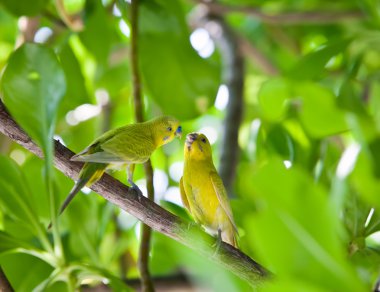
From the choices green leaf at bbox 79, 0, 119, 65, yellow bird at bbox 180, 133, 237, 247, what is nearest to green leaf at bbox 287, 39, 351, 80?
yellow bird at bbox 180, 133, 237, 247

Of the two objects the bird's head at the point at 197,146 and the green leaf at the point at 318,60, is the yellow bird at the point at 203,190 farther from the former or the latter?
the green leaf at the point at 318,60

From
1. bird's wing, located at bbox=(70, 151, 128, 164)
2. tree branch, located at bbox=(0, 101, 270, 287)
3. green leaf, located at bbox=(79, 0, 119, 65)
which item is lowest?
tree branch, located at bbox=(0, 101, 270, 287)

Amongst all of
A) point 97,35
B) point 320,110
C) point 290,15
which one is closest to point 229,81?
point 290,15

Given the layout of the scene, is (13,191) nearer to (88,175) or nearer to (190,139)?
(88,175)

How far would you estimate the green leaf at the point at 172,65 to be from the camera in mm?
1023

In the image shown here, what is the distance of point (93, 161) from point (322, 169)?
0.29m

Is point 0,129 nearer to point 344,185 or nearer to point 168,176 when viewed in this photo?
point 344,185

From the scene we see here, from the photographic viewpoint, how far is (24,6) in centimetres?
95

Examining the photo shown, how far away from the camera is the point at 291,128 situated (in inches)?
37.8

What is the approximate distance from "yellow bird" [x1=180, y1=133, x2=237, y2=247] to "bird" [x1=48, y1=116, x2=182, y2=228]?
0.46 feet

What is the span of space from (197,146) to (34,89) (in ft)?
1.13

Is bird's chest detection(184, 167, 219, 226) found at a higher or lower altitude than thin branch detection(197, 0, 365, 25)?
lower

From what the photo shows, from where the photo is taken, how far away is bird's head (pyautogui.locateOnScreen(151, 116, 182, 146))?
0.75 metres

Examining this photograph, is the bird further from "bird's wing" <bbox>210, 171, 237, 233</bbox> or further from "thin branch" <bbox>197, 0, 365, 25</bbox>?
"thin branch" <bbox>197, 0, 365, 25</bbox>
